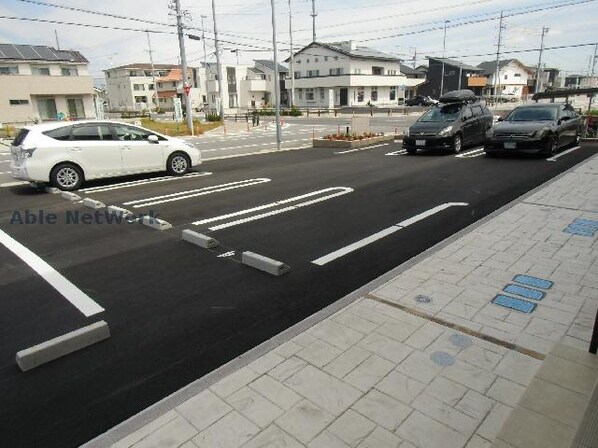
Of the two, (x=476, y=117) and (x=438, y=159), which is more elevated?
(x=476, y=117)

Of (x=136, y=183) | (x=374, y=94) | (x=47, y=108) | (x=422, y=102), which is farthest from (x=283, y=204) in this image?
(x=374, y=94)

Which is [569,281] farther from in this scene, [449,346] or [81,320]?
[81,320]

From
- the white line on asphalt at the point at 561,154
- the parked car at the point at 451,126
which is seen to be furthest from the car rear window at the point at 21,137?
the white line on asphalt at the point at 561,154

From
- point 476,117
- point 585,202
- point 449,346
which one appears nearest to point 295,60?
point 476,117

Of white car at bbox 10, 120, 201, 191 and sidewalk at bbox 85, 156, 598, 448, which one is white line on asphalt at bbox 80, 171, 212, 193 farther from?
sidewalk at bbox 85, 156, 598, 448

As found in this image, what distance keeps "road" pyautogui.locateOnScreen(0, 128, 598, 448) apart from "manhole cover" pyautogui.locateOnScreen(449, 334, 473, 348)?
1.26 meters

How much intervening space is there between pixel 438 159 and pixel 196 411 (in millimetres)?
12319

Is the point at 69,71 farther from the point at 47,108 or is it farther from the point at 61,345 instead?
the point at 61,345

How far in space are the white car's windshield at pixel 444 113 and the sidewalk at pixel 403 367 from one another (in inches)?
420

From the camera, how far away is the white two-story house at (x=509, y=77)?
72562 millimetres

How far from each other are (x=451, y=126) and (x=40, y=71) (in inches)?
1503

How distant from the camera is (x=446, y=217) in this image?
7.09 metres

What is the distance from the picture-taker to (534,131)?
12031mm

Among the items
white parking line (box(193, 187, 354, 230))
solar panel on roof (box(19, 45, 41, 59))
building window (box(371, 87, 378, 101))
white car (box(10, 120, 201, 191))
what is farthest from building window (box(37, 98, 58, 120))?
building window (box(371, 87, 378, 101))
